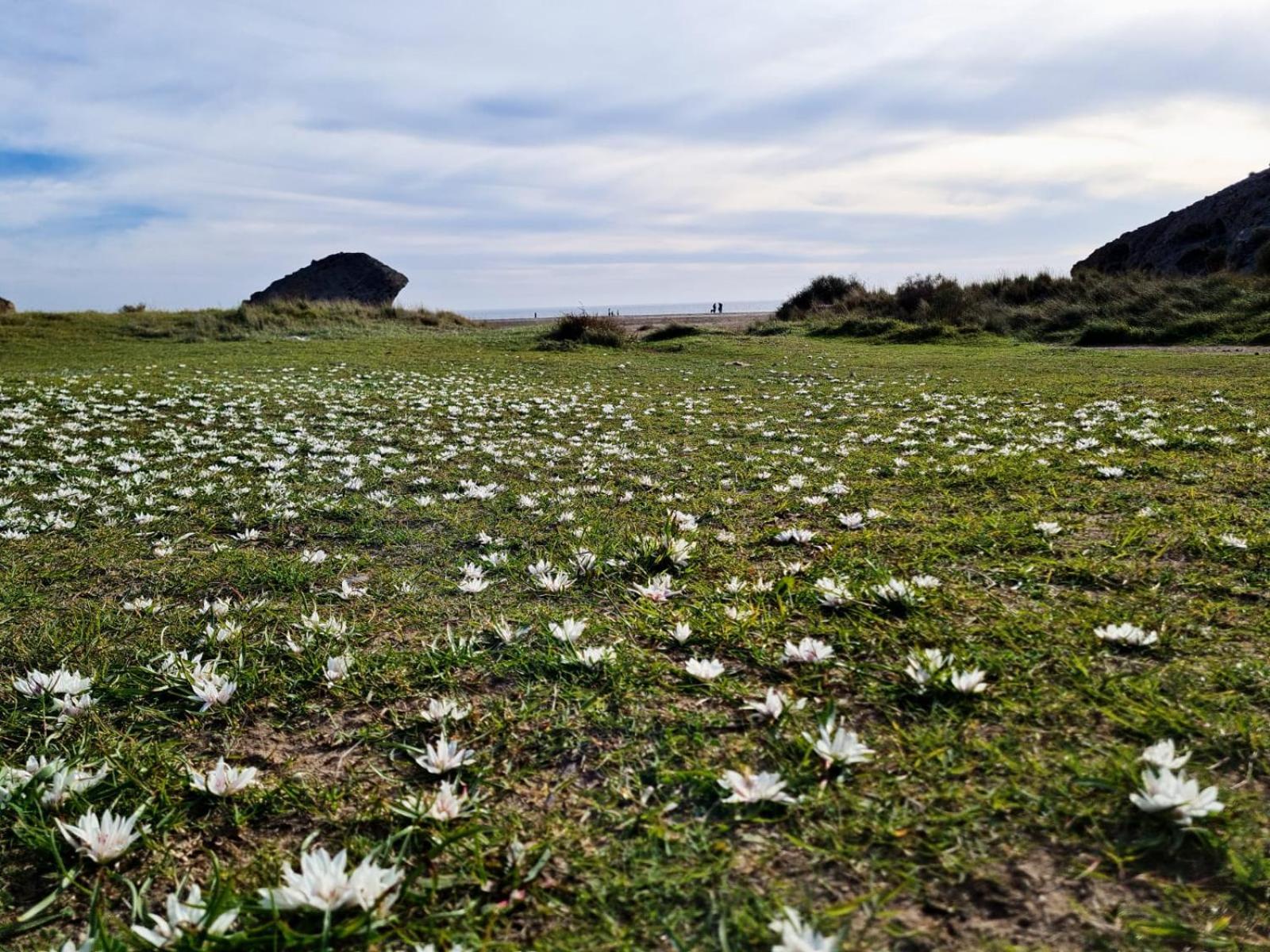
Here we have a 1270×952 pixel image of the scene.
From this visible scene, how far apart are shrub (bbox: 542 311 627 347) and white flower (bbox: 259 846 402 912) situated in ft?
81.5

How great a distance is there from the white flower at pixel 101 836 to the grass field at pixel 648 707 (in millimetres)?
21

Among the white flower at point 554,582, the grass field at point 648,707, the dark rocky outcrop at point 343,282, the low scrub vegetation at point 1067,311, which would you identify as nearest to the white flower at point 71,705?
the grass field at point 648,707

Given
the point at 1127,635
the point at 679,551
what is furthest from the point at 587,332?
the point at 1127,635

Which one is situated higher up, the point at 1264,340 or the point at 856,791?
the point at 1264,340

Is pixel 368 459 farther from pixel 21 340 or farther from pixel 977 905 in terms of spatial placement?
pixel 21 340

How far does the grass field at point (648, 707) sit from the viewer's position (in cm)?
161

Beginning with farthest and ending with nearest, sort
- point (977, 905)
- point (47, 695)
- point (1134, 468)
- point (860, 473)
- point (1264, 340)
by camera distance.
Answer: point (1264, 340)
point (860, 473)
point (1134, 468)
point (47, 695)
point (977, 905)

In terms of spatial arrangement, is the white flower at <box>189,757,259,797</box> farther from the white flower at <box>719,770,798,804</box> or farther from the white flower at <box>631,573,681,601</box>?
the white flower at <box>631,573,681,601</box>

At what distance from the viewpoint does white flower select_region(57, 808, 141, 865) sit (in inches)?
71.4

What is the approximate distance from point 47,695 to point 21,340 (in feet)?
102

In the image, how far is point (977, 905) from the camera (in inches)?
61.6

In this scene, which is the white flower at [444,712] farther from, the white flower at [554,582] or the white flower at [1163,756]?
the white flower at [1163,756]

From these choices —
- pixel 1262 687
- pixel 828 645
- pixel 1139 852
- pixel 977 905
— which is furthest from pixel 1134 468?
pixel 977 905

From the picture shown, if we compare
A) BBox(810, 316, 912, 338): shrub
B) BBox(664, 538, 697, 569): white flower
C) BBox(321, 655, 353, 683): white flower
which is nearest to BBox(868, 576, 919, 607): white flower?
BBox(664, 538, 697, 569): white flower
